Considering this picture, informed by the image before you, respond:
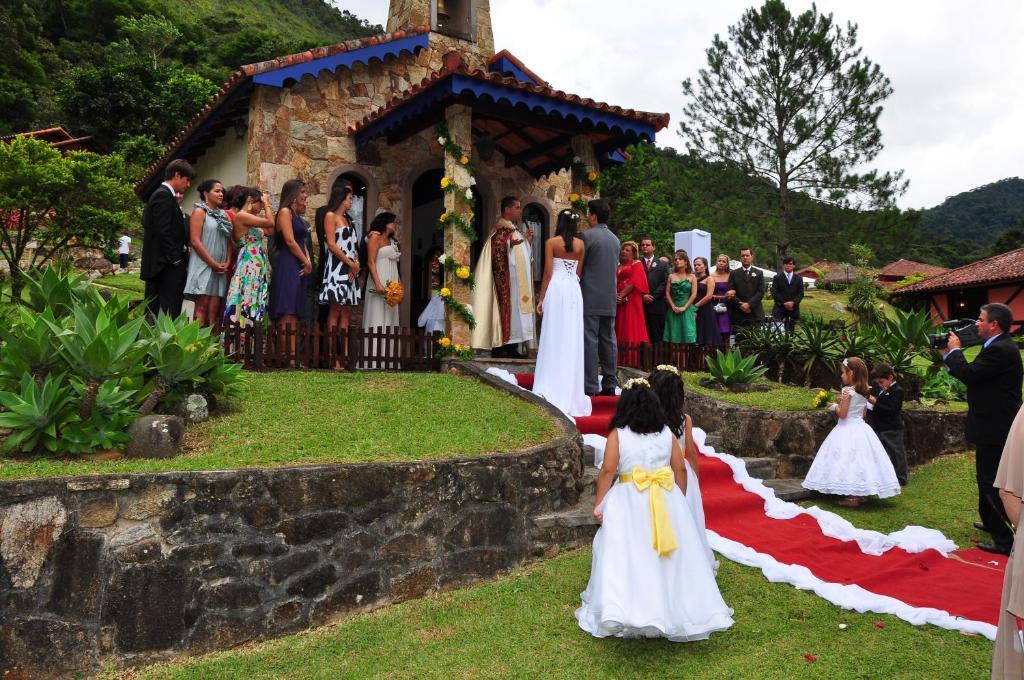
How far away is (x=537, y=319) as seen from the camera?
A: 1157 cm

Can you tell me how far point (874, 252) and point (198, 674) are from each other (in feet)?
89.0

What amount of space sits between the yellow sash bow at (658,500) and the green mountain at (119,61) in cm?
3233

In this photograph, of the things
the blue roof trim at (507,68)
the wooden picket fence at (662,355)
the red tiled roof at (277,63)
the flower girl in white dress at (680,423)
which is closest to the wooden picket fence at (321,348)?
the wooden picket fence at (662,355)

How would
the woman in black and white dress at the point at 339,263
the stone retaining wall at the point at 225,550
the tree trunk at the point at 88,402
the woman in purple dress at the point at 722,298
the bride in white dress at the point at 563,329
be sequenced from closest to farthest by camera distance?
1. the stone retaining wall at the point at 225,550
2. the tree trunk at the point at 88,402
3. the bride in white dress at the point at 563,329
4. the woman in black and white dress at the point at 339,263
5. the woman in purple dress at the point at 722,298

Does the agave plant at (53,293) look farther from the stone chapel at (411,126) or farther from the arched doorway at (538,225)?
the arched doorway at (538,225)

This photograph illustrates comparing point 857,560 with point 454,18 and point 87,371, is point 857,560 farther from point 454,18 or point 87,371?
point 454,18

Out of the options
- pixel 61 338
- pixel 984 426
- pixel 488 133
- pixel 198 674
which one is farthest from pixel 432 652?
pixel 488 133

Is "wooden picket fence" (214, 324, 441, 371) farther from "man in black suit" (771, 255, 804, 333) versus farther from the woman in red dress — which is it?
"man in black suit" (771, 255, 804, 333)

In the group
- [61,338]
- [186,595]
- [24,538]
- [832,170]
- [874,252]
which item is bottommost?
[186,595]

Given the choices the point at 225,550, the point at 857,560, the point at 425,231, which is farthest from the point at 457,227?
the point at 857,560

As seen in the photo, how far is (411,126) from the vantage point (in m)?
10.4

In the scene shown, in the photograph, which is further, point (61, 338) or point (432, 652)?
point (61, 338)

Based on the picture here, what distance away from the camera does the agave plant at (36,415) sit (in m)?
4.57

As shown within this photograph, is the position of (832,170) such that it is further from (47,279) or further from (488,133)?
(47,279)
